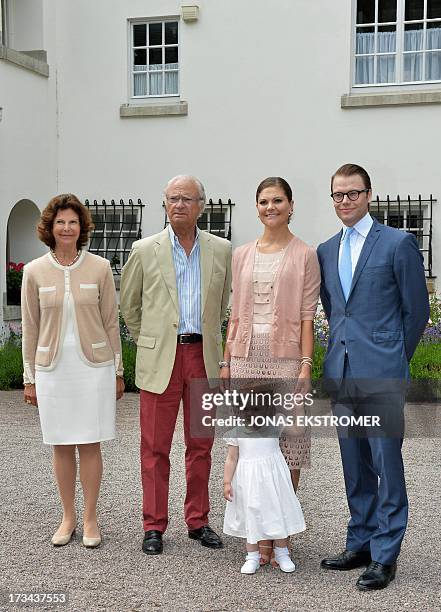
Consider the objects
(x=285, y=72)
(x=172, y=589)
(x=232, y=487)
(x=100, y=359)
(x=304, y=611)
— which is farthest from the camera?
(x=285, y=72)

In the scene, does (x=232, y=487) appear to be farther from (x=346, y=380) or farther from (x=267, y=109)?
(x=267, y=109)

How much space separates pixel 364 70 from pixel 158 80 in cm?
313

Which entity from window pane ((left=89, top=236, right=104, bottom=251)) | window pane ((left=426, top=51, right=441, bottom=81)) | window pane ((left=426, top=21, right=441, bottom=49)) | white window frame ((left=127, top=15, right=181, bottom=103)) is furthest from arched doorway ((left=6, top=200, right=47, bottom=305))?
window pane ((left=426, top=21, right=441, bottom=49))

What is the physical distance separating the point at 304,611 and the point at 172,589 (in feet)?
2.20

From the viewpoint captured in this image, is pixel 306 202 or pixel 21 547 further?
pixel 306 202

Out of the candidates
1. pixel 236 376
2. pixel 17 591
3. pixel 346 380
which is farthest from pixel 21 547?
pixel 346 380

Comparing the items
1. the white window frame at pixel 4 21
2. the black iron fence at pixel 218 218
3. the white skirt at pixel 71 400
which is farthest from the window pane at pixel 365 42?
the white skirt at pixel 71 400

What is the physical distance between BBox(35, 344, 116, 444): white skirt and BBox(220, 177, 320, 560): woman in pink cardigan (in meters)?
0.87

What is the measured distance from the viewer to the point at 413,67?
12742 millimetres

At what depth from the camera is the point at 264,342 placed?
4.53 m

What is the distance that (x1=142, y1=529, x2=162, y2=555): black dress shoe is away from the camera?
478 cm

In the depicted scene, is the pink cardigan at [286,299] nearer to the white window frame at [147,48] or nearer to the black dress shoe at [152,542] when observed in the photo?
the black dress shoe at [152,542]

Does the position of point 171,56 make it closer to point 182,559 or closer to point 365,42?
point 365,42

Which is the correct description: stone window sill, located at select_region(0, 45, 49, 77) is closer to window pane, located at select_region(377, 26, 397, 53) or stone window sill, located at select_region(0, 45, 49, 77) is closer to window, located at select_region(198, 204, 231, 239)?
window, located at select_region(198, 204, 231, 239)
